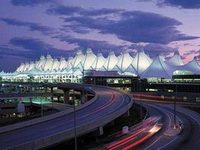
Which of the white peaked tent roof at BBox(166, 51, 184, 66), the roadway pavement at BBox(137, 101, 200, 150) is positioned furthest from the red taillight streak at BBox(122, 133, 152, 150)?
the white peaked tent roof at BBox(166, 51, 184, 66)

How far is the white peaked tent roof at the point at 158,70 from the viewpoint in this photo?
16962cm

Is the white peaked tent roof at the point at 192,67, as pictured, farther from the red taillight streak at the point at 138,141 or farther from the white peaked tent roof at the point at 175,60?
the red taillight streak at the point at 138,141

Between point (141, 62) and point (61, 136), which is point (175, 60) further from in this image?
point (61, 136)

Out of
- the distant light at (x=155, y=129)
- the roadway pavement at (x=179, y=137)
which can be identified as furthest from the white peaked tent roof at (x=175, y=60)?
the distant light at (x=155, y=129)

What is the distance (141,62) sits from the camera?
191000mm

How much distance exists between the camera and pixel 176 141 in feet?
162

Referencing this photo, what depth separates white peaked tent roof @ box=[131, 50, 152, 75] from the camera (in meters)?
188

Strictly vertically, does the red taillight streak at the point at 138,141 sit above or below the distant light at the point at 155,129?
above

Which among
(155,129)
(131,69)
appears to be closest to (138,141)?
(155,129)

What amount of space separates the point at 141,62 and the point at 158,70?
2091cm

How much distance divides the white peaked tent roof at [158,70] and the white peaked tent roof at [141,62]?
A: 40.4ft

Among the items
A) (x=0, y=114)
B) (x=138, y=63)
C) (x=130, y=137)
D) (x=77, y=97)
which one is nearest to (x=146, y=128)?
(x=130, y=137)

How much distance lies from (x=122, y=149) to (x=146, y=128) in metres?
17.6

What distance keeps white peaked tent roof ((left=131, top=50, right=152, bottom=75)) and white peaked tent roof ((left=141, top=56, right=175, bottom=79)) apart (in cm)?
1232
